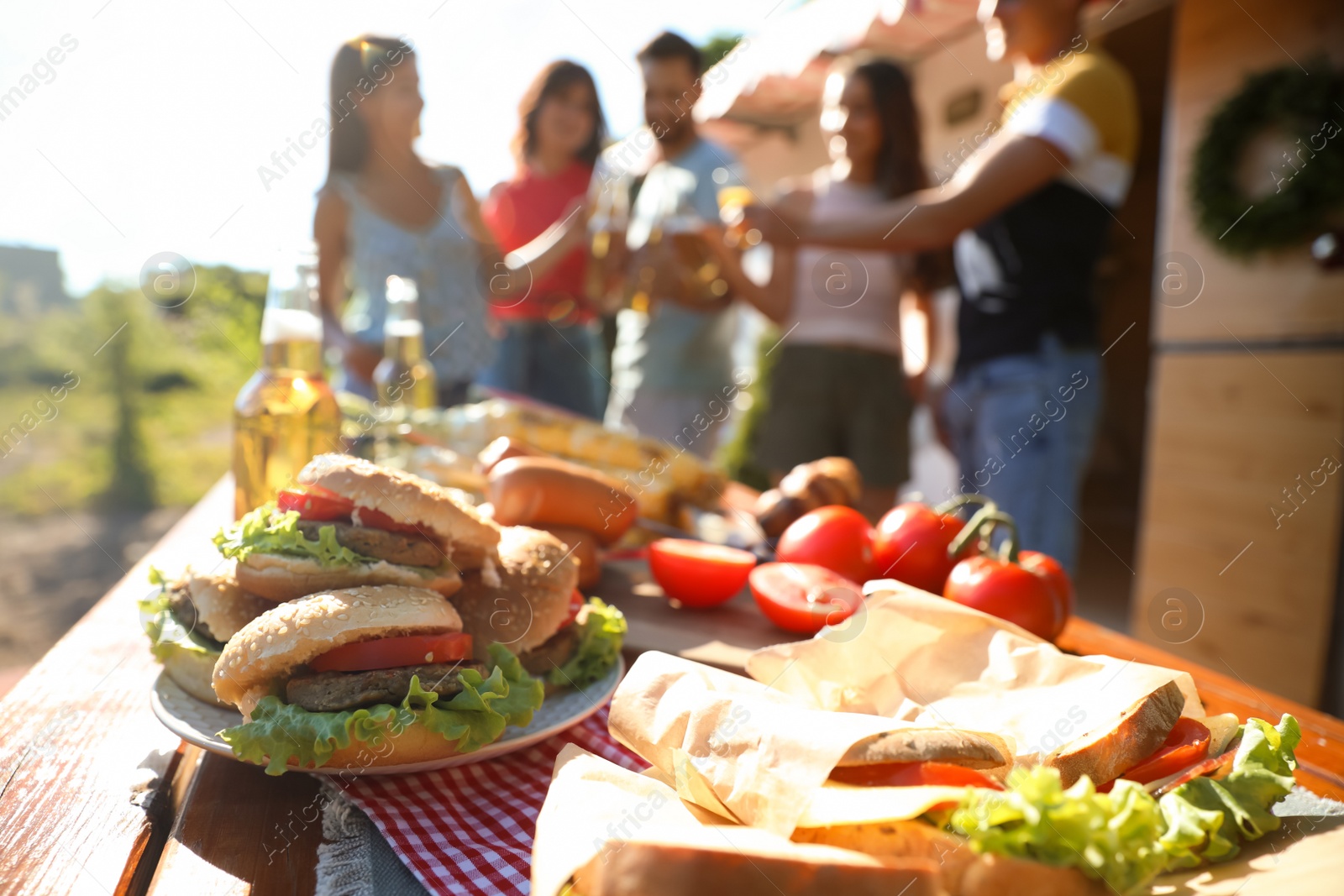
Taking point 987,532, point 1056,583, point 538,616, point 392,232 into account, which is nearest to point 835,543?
point 987,532

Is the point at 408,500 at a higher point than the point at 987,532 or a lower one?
higher

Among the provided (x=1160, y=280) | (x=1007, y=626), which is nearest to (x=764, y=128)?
(x=1160, y=280)

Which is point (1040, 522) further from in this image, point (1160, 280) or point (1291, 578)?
point (1160, 280)

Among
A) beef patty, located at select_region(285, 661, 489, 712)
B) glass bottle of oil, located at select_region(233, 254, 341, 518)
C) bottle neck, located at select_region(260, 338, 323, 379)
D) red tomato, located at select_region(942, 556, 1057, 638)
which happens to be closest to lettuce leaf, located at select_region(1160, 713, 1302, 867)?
red tomato, located at select_region(942, 556, 1057, 638)

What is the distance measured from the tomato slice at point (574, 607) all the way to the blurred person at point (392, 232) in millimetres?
2158

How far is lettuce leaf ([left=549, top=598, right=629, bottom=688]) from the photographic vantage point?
121cm

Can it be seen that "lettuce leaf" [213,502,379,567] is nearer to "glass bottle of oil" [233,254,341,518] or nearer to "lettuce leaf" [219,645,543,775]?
"lettuce leaf" [219,645,543,775]

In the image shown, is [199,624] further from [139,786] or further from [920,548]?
[920,548]

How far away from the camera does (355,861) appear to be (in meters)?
0.85

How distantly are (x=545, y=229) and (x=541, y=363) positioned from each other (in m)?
0.71

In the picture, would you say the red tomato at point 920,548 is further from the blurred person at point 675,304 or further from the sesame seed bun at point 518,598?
the blurred person at point 675,304

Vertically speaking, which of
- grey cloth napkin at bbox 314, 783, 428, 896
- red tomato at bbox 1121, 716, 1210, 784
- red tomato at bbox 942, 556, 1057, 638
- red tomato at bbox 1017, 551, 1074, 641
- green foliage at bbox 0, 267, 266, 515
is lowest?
red tomato at bbox 1017, 551, 1074, 641

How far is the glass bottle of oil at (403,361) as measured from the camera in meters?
2.52

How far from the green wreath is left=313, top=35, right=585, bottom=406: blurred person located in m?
Result: 3.33
